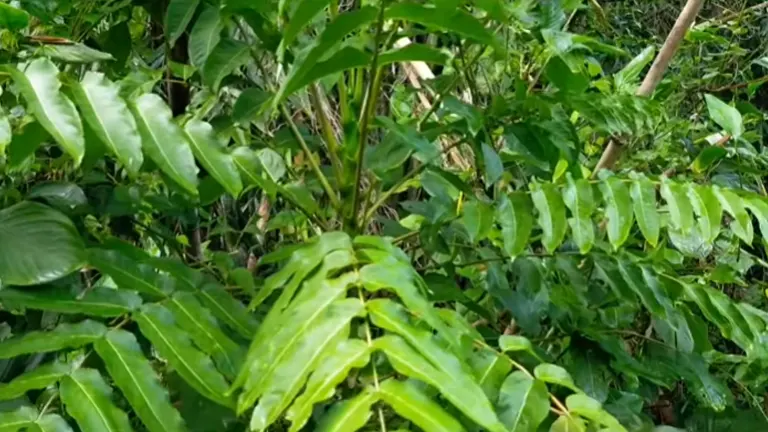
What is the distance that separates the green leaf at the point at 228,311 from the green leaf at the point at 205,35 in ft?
0.80

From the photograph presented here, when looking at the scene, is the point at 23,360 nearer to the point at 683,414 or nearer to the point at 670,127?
the point at 683,414

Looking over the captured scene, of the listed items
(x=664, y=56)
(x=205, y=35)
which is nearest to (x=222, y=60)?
(x=205, y=35)

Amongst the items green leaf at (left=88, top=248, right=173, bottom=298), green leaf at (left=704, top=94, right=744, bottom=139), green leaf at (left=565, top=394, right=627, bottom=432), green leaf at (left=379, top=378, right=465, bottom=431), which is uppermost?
green leaf at (left=379, top=378, right=465, bottom=431)

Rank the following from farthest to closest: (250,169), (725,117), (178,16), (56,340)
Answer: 1. (725,117)
2. (178,16)
3. (250,169)
4. (56,340)

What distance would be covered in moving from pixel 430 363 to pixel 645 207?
0.34 m

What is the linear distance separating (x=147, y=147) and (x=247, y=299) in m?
0.28

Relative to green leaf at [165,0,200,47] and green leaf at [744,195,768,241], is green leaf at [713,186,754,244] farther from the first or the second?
green leaf at [165,0,200,47]

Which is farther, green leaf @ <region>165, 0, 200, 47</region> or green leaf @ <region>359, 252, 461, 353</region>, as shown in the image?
green leaf @ <region>165, 0, 200, 47</region>

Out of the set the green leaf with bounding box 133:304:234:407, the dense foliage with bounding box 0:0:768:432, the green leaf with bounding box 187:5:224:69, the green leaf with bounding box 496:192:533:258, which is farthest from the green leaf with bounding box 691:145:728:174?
the green leaf with bounding box 133:304:234:407

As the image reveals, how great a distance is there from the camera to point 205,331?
562 mm

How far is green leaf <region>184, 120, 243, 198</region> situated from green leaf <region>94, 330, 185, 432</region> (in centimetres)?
13

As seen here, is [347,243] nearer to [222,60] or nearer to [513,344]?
[513,344]

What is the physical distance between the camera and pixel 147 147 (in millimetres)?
567

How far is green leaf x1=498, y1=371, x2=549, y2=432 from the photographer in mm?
500
